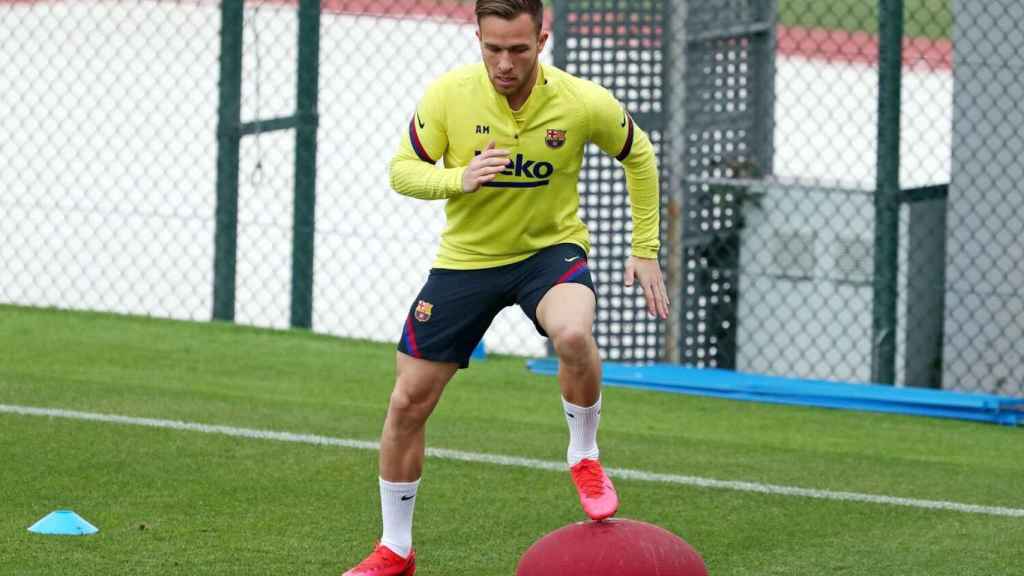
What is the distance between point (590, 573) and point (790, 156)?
1551cm

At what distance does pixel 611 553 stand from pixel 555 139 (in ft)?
4.19

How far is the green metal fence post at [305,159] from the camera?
10.4m

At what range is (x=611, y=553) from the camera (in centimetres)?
512

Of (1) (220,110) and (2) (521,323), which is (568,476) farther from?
(2) (521,323)

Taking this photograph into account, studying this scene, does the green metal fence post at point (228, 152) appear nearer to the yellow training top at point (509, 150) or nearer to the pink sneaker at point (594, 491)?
the yellow training top at point (509, 150)

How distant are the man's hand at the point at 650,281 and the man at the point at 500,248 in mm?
46

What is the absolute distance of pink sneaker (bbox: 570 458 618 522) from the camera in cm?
556

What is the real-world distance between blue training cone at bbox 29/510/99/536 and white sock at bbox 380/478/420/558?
998 mm

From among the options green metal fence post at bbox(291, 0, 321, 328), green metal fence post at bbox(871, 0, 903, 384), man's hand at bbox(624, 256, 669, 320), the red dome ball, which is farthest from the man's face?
green metal fence post at bbox(291, 0, 321, 328)

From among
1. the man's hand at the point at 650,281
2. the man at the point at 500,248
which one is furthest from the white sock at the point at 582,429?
the man's hand at the point at 650,281

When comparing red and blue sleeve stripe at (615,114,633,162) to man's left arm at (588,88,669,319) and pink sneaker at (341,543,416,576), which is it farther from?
pink sneaker at (341,543,416,576)

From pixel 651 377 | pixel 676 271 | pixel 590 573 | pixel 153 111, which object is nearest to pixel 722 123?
pixel 676 271

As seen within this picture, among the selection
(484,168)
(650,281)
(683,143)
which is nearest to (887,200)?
(683,143)

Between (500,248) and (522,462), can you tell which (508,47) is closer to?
(500,248)
